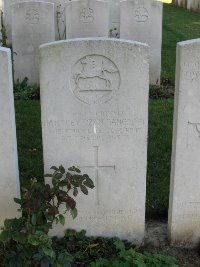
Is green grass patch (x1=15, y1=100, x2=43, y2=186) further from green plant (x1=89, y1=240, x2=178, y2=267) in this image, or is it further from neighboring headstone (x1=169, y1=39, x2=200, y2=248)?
neighboring headstone (x1=169, y1=39, x2=200, y2=248)

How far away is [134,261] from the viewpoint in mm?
3531

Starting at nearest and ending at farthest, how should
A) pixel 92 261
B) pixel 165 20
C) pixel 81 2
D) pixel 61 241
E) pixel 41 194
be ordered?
pixel 41 194
pixel 92 261
pixel 61 241
pixel 81 2
pixel 165 20

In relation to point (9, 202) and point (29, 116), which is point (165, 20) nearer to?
point (29, 116)

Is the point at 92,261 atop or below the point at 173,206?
below

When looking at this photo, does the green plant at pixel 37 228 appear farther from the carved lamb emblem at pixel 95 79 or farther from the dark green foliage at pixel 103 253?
the carved lamb emblem at pixel 95 79

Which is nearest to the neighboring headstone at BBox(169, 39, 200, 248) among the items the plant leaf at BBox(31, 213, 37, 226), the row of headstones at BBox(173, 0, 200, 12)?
the plant leaf at BBox(31, 213, 37, 226)

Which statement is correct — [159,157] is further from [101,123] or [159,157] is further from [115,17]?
[115,17]

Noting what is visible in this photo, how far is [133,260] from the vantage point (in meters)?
3.56

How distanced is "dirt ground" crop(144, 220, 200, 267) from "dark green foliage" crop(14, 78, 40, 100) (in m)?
4.16

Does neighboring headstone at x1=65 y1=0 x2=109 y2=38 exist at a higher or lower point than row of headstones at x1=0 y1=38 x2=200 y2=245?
higher

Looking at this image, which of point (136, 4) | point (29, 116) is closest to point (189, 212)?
point (29, 116)

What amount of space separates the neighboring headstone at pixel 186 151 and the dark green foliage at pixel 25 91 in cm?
445

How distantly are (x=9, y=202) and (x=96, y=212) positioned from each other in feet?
2.44

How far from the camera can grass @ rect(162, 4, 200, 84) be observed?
9970 mm
